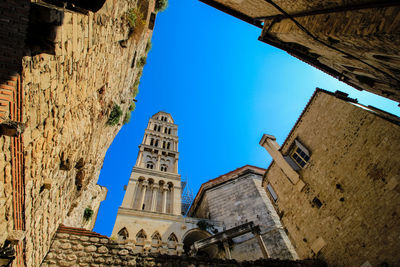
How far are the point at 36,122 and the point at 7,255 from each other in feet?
6.09

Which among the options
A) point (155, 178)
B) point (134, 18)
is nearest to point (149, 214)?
point (155, 178)

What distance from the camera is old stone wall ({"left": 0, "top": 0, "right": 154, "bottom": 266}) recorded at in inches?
108

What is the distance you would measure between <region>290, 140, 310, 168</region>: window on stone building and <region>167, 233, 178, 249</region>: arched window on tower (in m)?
13.5

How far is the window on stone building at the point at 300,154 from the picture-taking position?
9.95 m

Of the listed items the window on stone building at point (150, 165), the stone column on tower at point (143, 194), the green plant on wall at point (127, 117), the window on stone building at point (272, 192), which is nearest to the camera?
the green plant on wall at point (127, 117)

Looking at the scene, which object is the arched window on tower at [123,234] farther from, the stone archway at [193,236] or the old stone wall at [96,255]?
the old stone wall at [96,255]

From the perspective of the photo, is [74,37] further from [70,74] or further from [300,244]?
[300,244]

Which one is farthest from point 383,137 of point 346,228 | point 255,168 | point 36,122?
point 255,168

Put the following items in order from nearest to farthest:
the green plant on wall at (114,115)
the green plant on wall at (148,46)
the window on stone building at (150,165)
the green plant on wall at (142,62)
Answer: the green plant on wall at (114,115)
the green plant on wall at (142,62)
the green plant on wall at (148,46)
the window on stone building at (150,165)

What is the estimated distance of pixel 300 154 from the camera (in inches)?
410

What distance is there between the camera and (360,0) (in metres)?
3.50

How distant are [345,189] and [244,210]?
14.1 meters

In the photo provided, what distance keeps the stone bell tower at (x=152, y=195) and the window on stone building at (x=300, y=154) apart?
13731 mm

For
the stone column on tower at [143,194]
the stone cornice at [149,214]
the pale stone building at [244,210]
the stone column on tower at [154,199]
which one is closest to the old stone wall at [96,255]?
the pale stone building at [244,210]
